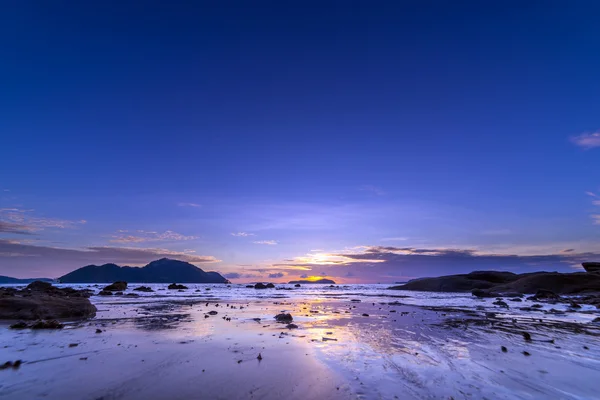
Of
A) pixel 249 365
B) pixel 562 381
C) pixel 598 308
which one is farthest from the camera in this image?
pixel 598 308

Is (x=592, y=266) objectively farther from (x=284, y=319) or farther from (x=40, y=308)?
(x=40, y=308)

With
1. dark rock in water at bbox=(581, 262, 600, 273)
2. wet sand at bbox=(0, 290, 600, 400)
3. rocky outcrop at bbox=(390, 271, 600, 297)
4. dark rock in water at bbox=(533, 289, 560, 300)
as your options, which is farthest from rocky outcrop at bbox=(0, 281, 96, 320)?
dark rock in water at bbox=(581, 262, 600, 273)

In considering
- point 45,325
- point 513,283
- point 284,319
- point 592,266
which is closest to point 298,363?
point 284,319

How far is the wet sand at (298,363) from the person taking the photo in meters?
7.75

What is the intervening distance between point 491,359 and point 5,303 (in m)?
29.0

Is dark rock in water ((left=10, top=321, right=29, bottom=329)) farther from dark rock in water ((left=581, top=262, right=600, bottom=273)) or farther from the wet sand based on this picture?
dark rock in water ((left=581, top=262, right=600, bottom=273))

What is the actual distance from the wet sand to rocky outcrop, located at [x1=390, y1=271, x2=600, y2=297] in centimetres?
4799

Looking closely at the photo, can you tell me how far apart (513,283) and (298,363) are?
234 ft

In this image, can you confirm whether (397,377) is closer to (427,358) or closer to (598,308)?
(427,358)

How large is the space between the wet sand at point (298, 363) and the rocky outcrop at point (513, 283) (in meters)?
48.0

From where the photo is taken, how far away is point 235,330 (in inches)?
685

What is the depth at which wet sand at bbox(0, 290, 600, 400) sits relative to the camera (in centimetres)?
775

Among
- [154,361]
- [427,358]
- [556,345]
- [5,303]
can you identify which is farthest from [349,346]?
[5,303]

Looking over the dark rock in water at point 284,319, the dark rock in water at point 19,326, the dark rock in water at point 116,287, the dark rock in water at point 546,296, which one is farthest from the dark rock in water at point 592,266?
the dark rock in water at point 116,287
